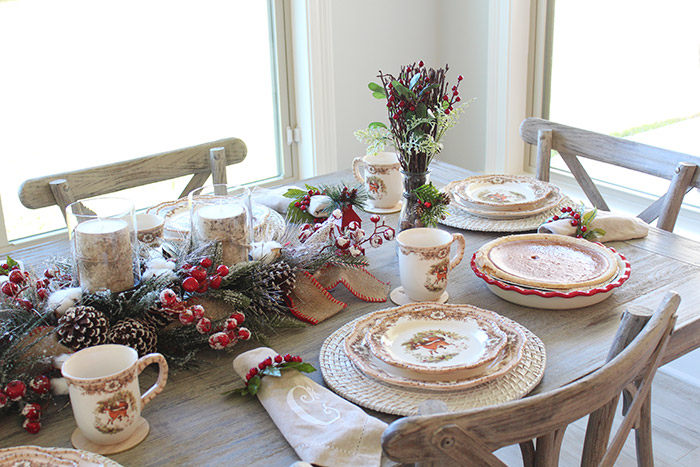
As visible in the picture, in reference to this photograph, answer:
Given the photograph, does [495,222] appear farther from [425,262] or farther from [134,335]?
[134,335]

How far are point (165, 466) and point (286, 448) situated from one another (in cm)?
14

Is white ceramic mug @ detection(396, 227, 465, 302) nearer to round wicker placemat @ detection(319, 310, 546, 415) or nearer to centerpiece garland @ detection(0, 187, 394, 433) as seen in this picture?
centerpiece garland @ detection(0, 187, 394, 433)

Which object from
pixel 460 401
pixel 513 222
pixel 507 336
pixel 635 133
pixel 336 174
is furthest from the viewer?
pixel 635 133

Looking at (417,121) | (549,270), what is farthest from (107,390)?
(549,270)

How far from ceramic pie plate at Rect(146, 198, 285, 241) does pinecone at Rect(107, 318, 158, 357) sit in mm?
382

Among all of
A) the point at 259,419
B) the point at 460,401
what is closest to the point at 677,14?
the point at 460,401

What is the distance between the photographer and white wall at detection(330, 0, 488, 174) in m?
2.84

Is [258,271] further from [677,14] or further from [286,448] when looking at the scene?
[677,14]

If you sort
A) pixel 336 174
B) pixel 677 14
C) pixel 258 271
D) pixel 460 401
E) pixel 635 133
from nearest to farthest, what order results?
1. pixel 460 401
2. pixel 258 271
3. pixel 336 174
4. pixel 677 14
5. pixel 635 133

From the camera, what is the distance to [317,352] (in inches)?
43.8

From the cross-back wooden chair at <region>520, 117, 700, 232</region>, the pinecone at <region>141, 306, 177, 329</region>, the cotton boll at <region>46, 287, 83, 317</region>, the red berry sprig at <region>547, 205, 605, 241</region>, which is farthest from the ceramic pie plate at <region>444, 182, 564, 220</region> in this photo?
the cotton boll at <region>46, 287, 83, 317</region>

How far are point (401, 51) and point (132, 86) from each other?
3.58 feet

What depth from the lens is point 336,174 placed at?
2.02 m

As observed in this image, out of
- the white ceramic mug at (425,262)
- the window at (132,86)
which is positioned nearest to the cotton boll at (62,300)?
the white ceramic mug at (425,262)
